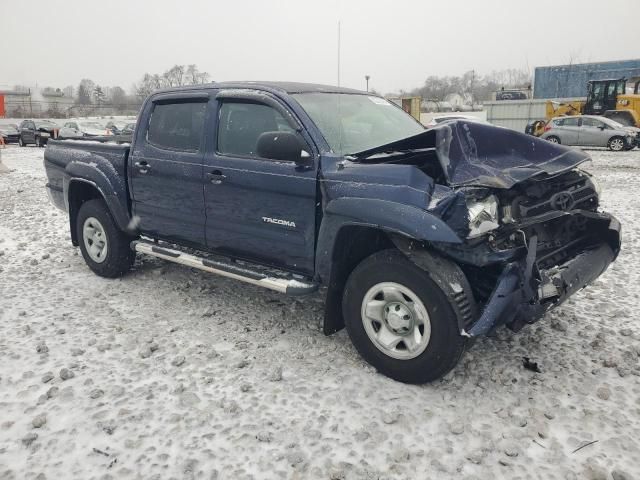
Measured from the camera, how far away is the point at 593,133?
1983 cm

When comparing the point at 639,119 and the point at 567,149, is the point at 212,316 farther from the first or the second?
the point at 639,119

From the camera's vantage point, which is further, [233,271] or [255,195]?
[233,271]

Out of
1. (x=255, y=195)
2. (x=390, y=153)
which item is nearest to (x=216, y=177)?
(x=255, y=195)

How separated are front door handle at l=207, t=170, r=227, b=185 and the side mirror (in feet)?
2.38

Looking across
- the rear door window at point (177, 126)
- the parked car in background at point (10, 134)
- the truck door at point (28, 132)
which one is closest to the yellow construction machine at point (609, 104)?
the rear door window at point (177, 126)

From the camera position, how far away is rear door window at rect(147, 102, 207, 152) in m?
4.55

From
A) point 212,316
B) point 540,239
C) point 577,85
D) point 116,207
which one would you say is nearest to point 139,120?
point 116,207

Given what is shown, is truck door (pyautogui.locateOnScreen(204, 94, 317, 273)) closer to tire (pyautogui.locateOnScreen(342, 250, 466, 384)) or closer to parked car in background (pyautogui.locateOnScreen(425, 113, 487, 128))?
tire (pyautogui.locateOnScreen(342, 250, 466, 384))

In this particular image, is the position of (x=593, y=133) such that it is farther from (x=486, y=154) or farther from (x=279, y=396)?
(x=279, y=396)

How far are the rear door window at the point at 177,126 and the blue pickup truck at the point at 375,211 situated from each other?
2 cm

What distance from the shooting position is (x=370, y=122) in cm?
441

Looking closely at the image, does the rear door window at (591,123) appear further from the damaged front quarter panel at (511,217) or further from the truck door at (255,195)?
the truck door at (255,195)

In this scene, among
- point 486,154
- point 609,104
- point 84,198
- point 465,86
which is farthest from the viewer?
point 465,86

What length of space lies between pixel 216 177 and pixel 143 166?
1.05m
